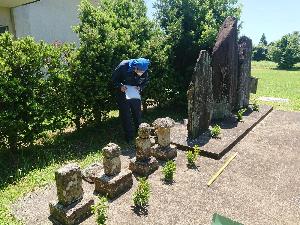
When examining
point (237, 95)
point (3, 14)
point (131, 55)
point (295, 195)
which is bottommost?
point (295, 195)

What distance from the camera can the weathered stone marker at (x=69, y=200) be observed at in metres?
5.04

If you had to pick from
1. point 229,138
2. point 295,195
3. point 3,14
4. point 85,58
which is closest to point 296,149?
point 229,138

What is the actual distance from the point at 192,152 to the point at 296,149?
2867 millimetres

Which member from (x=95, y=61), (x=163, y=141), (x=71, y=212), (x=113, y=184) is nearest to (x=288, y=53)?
(x=95, y=61)

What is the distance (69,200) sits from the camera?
5176 mm

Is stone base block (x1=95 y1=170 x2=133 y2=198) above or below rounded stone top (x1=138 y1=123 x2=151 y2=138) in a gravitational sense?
below

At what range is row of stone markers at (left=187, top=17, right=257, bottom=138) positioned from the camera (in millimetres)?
8234

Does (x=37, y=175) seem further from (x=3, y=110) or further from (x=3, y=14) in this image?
(x=3, y=14)

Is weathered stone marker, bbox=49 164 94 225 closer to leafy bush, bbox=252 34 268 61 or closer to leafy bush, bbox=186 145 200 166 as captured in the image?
leafy bush, bbox=186 145 200 166

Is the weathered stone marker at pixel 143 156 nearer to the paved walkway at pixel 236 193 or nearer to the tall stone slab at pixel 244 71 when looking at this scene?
the paved walkway at pixel 236 193

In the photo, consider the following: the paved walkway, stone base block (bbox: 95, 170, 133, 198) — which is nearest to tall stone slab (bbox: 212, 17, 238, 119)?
the paved walkway

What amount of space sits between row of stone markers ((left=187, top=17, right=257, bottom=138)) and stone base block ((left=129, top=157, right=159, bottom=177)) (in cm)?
192

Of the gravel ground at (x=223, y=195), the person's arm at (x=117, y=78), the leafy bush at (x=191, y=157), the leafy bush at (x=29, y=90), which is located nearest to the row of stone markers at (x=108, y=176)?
the gravel ground at (x=223, y=195)

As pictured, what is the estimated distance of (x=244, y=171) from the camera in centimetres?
704
